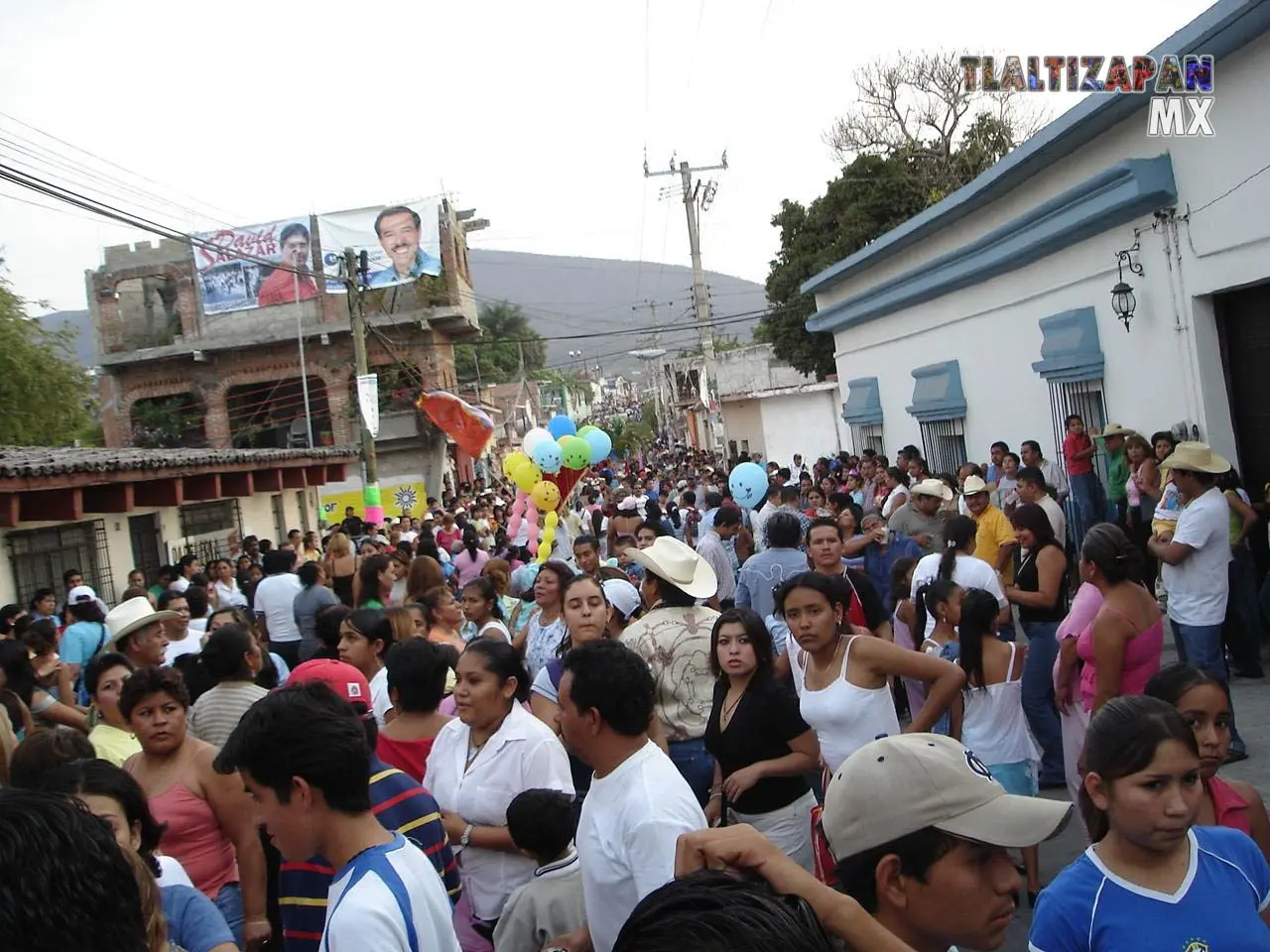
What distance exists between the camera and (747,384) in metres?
45.2

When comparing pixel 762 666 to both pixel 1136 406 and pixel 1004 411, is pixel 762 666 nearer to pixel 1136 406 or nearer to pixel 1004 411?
pixel 1136 406

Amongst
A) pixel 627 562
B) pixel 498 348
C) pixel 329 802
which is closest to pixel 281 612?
pixel 627 562

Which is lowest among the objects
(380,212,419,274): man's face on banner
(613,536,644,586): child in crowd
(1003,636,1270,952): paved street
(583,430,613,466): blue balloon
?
(1003,636,1270,952): paved street

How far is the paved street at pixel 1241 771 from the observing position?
502 cm

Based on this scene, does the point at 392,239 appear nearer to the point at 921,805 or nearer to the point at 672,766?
the point at 672,766

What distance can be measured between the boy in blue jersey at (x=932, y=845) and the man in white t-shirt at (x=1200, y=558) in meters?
5.16

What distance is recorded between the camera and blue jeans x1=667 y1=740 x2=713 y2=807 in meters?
4.91

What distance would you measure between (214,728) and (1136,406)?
31.5ft

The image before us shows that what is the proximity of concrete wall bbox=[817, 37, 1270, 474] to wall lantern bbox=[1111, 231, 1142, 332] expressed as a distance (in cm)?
9

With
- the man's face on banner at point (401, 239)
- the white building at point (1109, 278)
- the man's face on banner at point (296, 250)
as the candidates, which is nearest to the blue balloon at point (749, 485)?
the white building at point (1109, 278)

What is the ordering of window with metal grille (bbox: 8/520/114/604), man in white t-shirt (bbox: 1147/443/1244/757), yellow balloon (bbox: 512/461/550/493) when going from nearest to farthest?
man in white t-shirt (bbox: 1147/443/1244/757) → window with metal grille (bbox: 8/520/114/604) → yellow balloon (bbox: 512/461/550/493)

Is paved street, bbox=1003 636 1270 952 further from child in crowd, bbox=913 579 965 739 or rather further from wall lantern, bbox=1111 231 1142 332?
wall lantern, bbox=1111 231 1142 332

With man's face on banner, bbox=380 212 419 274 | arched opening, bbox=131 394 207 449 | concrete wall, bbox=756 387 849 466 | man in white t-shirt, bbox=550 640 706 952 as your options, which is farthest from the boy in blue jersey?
arched opening, bbox=131 394 207 449

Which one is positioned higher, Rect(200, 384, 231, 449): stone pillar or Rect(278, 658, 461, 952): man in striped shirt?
Rect(200, 384, 231, 449): stone pillar
